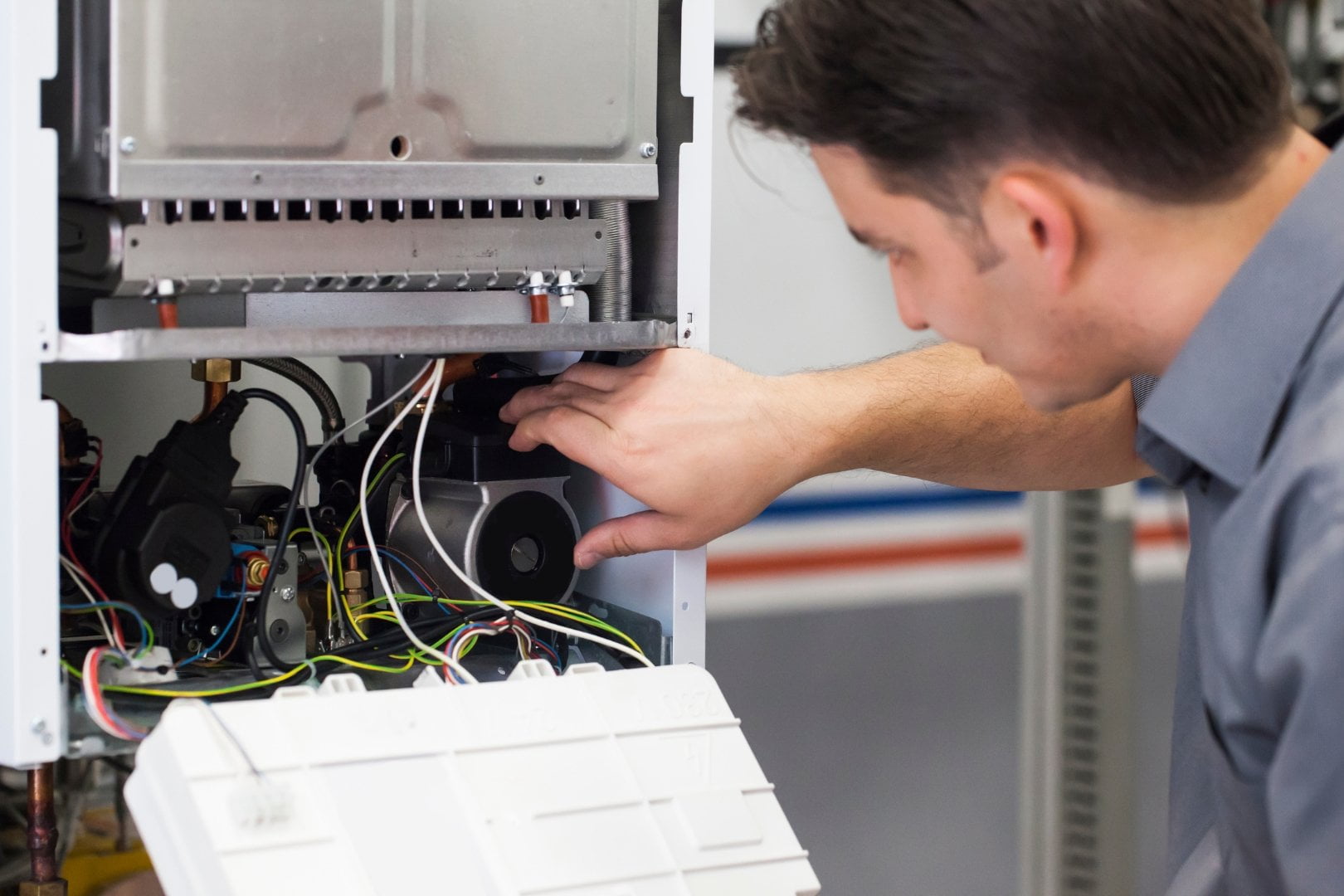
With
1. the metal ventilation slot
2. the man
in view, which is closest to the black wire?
the man

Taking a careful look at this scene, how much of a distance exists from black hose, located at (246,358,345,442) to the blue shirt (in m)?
0.68

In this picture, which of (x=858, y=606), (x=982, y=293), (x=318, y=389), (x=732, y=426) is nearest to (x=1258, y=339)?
(x=982, y=293)

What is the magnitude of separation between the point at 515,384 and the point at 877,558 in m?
1.44

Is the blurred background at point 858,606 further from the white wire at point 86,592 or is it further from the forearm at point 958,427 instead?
the white wire at point 86,592

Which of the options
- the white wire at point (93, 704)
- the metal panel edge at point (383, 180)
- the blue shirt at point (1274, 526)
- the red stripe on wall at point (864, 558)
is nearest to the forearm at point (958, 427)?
the metal panel edge at point (383, 180)

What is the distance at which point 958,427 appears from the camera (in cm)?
137

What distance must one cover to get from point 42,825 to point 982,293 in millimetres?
718

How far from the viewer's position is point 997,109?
0.83 meters

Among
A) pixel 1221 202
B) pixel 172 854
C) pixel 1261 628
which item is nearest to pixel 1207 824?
pixel 1261 628

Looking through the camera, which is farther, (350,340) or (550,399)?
(550,399)

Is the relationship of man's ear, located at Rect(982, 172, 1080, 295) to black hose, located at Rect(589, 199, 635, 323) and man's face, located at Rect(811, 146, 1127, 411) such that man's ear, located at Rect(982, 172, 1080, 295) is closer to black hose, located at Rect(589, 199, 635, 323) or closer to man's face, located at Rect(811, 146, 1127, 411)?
man's face, located at Rect(811, 146, 1127, 411)

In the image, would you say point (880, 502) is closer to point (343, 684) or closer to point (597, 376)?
point (597, 376)

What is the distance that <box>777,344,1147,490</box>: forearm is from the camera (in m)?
1.25

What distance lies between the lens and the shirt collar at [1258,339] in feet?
2.58
